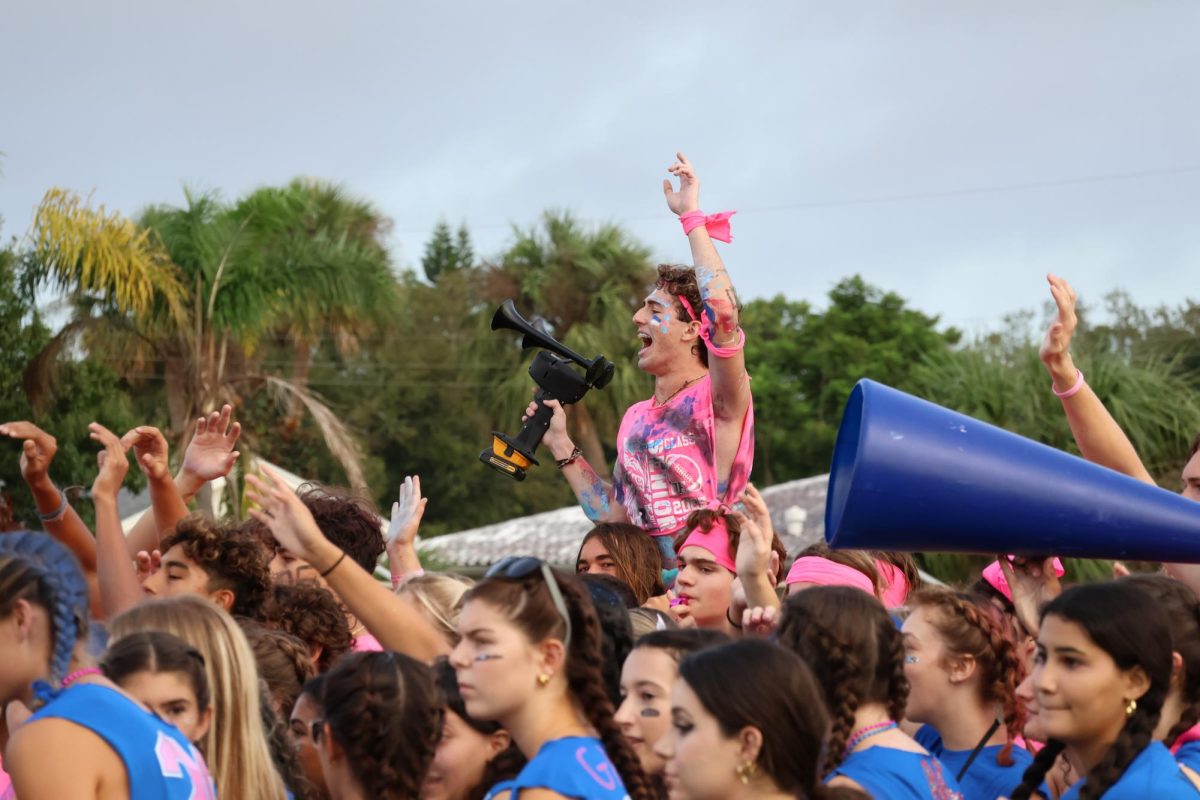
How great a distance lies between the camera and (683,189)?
17.3 feet

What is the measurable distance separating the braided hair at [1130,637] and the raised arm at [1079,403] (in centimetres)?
111

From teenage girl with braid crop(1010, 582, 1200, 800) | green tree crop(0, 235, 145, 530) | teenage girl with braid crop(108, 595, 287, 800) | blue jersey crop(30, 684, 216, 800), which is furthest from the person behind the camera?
green tree crop(0, 235, 145, 530)

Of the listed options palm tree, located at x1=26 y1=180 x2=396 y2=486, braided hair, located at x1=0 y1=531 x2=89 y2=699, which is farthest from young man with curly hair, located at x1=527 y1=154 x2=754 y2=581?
palm tree, located at x1=26 y1=180 x2=396 y2=486

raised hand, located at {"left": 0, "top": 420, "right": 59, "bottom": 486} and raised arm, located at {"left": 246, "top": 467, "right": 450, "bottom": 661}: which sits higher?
raised hand, located at {"left": 0, "top": 420, "right": 59, "bottom": 486}

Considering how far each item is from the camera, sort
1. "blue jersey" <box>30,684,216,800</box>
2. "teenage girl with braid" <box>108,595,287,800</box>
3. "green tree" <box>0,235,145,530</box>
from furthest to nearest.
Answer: "green tree" <box>0,235,145,530</box>
"teenage girl with braid" <box>108,595,287,800</box>
"blue jersey" <box>30,684,216,800</box>

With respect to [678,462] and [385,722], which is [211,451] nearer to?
[678,462]

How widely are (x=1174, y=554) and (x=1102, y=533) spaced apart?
168 millimetres

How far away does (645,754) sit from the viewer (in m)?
3.52

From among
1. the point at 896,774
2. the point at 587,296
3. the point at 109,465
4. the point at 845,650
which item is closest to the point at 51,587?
the point at 845,650

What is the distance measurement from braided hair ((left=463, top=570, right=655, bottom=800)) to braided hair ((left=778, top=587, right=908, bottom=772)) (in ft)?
1.47

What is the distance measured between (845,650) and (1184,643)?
2.45ft

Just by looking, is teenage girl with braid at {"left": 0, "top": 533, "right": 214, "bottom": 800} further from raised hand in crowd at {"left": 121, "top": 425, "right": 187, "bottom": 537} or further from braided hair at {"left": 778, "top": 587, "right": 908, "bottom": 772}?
raised hand in crowd at {"left": 121, "top": 425, "right": 187, "bottom": 537}

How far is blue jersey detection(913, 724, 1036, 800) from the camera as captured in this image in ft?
12.4

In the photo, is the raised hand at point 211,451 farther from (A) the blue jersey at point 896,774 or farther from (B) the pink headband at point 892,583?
(A) the blue jersey at point 896,774
